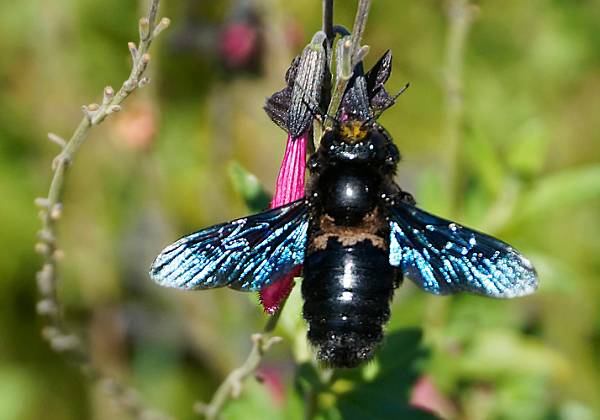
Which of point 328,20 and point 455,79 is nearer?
point 328,20

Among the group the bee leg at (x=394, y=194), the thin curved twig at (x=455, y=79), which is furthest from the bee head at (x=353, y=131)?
the thin curved twig at (x=455, y=79)

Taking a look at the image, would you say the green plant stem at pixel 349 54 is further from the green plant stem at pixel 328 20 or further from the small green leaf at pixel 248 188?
the small green leaf at pixel 248 188

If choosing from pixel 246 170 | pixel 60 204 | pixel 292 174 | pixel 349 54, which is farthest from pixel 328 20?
pixel 246 170

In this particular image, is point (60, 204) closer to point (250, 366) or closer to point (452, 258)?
point (250, 366)

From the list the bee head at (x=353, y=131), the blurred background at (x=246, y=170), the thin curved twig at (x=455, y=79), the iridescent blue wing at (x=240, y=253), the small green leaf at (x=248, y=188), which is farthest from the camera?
the blurred background at (x=246, y=170)

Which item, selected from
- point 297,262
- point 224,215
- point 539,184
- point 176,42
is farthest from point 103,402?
point 297,262
